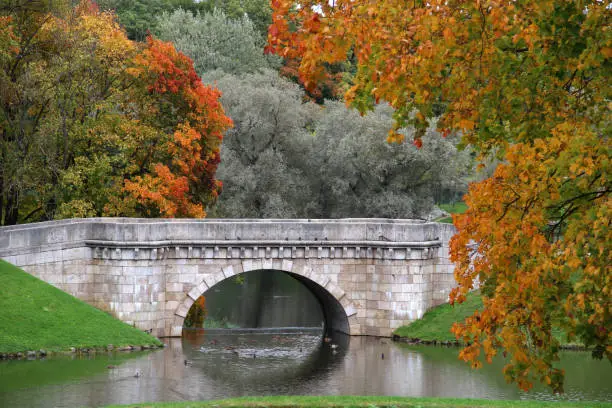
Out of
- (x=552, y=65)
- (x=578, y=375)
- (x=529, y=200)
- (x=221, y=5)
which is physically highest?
(x=221, y=5)

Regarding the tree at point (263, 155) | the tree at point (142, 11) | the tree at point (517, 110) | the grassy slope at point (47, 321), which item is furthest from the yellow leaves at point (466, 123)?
the tree at point (142, 11)

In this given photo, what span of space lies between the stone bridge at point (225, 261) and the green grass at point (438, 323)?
314 mm

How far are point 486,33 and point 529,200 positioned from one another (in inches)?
86.9

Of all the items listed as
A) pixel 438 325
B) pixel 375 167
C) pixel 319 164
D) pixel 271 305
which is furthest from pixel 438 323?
pixel 319 164

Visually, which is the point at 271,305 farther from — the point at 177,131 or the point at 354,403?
the point at 354,403

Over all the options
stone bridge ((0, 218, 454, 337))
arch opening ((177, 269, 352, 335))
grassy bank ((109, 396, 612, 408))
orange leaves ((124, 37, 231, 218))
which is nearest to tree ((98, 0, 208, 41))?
arch opening ((177, 269, 352, 335))

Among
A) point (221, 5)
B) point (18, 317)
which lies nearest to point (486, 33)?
point (18, 317)

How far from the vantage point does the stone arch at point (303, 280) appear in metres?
31.7

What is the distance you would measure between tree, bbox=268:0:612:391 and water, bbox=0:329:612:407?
1231 cm

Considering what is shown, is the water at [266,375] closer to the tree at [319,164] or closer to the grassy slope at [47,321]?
the grassy slope at [47,321]

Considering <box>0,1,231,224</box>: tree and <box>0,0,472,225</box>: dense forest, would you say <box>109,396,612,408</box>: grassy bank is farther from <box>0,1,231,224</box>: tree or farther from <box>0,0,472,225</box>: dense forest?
<box>0,1,231,224</box>: tree

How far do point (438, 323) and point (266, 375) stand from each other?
7617mm

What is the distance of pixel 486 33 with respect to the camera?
12.3m

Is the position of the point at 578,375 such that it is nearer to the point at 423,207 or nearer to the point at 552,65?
the point at 552,65
